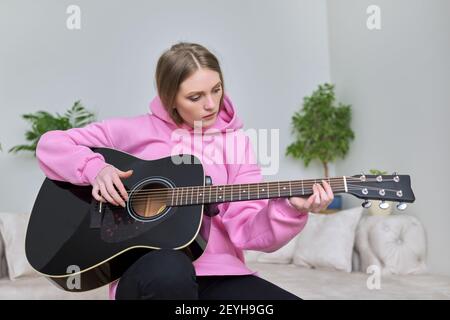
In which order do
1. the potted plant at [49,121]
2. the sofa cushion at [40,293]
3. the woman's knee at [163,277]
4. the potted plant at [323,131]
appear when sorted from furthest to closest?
1. the potted plant at [323,131]
2. the potted plant at [49,121]
3. the sofa cushion at [40,293]
4. the woman's knee at [163,277]

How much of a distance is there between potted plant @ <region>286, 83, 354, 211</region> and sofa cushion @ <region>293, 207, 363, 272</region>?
0.55 meters

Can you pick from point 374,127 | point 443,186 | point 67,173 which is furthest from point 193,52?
point 374,127

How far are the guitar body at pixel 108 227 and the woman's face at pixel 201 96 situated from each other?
147 mm

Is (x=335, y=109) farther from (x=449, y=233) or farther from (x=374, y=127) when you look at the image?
(x=449, y=233)

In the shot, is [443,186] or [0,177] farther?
[0,177]

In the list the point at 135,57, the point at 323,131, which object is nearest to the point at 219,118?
the point at 323,131

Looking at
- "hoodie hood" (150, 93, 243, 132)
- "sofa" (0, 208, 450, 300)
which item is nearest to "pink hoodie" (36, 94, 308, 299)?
"hoodie hood" (150, 93, 243, 132)

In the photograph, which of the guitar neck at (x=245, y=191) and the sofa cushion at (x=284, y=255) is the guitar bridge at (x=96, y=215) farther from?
the sofa cushion at (x=284, y=255)

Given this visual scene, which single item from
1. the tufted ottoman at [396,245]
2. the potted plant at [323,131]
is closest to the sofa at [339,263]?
the tufted ottoman at [396,245]

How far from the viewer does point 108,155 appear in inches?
56.1

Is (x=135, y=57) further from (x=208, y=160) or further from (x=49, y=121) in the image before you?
(x=208, y=160)

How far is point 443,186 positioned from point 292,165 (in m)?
1.46

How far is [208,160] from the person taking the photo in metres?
1.42

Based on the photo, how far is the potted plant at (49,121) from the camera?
334 centimetres
